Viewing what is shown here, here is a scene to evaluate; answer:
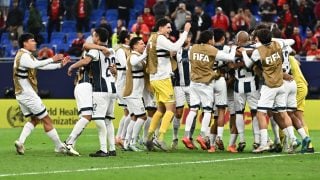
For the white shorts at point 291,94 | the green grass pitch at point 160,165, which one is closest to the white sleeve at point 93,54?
the green grass pitch at point 160,165

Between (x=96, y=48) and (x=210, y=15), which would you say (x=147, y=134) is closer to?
(x=96, y=48)

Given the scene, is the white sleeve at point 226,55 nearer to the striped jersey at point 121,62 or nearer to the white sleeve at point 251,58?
the white sleeve at point 251,58

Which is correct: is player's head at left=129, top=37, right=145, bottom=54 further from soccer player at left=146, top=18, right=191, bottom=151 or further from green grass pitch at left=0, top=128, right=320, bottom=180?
green grass pitch at left=0, top=128, right=320, bottom=180

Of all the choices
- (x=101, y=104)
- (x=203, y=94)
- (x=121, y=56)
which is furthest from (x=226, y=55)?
(x=121, y=56)

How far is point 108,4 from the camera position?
130 ft

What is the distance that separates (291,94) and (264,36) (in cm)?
147

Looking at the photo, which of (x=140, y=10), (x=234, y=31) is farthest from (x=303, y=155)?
(x=140, y=10)

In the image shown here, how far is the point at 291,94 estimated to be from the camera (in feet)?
66.7

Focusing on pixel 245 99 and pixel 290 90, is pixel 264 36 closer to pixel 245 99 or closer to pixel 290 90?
pixel 290 90

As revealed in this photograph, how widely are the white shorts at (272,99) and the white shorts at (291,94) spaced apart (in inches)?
12.0

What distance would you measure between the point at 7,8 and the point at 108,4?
3851 millimetres

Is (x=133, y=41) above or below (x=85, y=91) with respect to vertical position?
above

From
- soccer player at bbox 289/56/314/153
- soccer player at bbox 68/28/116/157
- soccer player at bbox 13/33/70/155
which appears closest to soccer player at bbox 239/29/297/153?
soccer player at bbox 289/56/314/153

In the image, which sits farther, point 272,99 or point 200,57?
point 200,57
